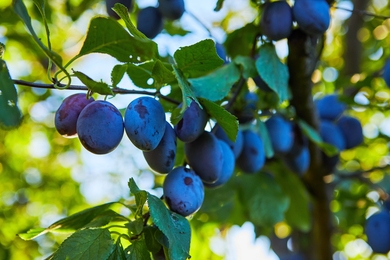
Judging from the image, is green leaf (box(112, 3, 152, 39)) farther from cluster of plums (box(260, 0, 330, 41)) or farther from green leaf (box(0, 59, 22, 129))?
cluster of plums (box(260, 0, 330, 41))

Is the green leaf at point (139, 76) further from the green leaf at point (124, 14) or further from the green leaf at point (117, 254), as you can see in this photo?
the green leaf at point (117, 254)

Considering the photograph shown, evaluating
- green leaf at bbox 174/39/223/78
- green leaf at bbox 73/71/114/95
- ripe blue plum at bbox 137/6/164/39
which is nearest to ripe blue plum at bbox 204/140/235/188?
green leaf at bbox 174/39/223/78

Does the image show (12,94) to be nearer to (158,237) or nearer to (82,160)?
(158,237)

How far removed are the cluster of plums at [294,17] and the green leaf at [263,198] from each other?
0.59 metres

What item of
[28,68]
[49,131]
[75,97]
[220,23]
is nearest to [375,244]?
[75,97]

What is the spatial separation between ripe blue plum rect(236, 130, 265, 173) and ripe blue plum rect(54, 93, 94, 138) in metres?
0.49

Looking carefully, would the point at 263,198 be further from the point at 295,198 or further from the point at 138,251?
the point at 138,251

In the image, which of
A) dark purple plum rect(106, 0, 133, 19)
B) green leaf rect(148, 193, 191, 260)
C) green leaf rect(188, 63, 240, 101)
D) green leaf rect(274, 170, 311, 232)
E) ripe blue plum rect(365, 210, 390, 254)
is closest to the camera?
green leaf rect(148, 193, 191, 260)

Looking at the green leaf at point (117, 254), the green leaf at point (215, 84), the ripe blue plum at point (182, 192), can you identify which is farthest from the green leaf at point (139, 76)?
the green leaf at point (117, 254)

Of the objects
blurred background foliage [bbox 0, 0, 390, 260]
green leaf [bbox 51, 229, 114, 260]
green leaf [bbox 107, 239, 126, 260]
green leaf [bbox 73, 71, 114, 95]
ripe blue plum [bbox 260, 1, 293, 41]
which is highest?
green leaf [bbox 73, 71, 114, 95]

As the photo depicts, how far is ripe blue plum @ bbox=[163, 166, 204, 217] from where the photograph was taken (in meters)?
0.74

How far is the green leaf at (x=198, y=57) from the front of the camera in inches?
30.1

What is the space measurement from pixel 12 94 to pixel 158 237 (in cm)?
28

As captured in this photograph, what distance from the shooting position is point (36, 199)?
2186mm
